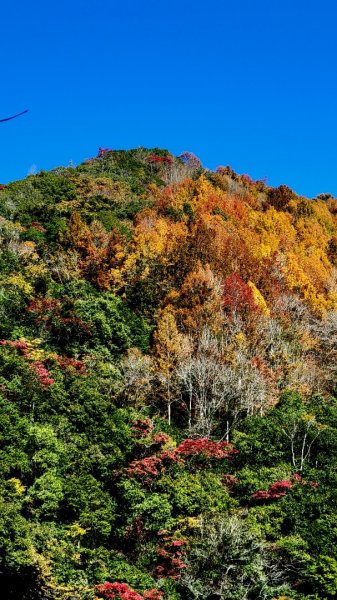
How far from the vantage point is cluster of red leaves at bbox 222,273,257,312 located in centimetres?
4522

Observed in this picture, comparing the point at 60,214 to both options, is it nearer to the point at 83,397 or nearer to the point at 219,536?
the point at 83,397

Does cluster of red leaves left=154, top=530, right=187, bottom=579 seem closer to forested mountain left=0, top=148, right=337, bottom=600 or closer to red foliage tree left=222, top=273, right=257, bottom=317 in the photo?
forested mountain left=0, top=148, right=337, bottom=600

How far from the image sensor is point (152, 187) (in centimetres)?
7700

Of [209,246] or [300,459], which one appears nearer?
[300,459]

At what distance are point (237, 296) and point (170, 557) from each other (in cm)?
2634

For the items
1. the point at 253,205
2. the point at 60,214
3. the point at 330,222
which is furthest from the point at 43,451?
the point at 330,222

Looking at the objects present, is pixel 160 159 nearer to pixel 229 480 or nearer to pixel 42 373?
pixel 42 373

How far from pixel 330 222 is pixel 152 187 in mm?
32464

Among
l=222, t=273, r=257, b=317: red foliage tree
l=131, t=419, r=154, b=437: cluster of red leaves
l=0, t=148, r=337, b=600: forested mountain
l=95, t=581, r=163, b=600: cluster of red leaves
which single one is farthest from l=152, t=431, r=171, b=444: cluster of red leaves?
l=222, t=273, r=257, b=317: red foliage tree

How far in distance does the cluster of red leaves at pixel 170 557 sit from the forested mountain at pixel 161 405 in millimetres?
101

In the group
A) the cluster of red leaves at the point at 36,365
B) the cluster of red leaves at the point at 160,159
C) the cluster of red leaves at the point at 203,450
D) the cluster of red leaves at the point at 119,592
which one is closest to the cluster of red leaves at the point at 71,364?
the cluster of red leaves at the point at 36,365

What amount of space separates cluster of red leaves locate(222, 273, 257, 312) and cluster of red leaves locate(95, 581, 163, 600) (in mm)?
26772

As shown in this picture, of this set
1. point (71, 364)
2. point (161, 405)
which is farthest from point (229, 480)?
point (71, 364)

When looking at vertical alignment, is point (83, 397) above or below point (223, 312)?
below
